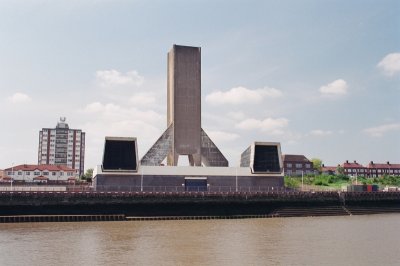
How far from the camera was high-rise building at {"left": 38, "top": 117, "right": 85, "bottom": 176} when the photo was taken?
188 m

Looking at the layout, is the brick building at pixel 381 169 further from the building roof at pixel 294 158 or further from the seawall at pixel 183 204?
the seawall at pixel 183 204

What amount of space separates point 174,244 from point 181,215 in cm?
3013

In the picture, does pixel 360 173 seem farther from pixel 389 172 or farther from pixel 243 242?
pixel 243 242

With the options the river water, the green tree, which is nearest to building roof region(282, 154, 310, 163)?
the green tree

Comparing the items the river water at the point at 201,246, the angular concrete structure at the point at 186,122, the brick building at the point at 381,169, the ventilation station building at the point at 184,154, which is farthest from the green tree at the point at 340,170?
the river water at the point at 201,246

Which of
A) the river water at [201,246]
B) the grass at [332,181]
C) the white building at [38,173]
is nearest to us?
the river water at [201,246]

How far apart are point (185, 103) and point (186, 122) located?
3903mm

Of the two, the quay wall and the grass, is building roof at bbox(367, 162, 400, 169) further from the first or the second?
the quay wall

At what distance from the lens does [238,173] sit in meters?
82.6

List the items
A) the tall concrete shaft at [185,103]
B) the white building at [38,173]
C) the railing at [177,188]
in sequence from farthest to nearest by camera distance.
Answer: the white building at [38,173] < the tall concrete shaft at [185,103] < the railing at [177,188]

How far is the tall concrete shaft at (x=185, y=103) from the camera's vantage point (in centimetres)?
8988

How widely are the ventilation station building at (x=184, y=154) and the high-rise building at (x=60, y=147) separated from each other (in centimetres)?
10575

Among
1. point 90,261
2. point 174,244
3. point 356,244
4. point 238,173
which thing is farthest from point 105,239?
point 238,173

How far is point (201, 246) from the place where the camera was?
109ft
